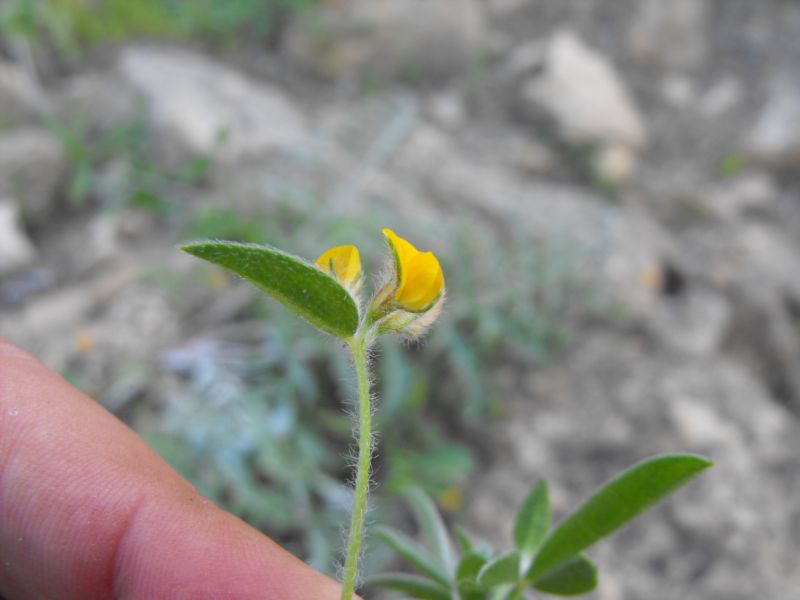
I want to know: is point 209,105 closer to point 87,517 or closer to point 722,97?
point 87,517

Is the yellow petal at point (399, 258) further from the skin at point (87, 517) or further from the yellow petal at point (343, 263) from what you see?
the skin at point (87, 517)

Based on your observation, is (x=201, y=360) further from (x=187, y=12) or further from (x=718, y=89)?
(x=718, y=89)

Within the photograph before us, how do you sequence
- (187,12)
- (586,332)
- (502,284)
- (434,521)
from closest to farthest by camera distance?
(434,521) < (502,284) < (586,332) < (187,12)

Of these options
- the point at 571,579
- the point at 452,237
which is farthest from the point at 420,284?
the point at 452,237

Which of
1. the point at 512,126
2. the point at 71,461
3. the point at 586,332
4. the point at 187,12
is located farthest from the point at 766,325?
the point at 187,12

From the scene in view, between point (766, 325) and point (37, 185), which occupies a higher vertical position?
point (766, 325)

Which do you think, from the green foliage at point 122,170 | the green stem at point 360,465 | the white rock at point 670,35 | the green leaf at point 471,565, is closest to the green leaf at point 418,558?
the green leaf at point 471,565

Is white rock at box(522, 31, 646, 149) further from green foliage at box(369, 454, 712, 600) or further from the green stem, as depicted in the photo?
the green stem
